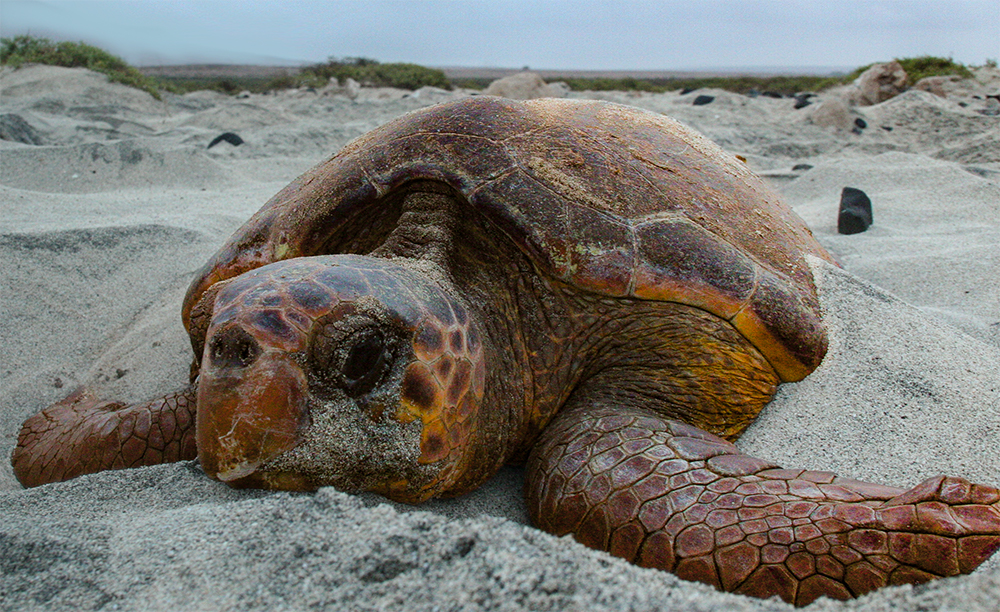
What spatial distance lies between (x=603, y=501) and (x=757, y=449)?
64 cm

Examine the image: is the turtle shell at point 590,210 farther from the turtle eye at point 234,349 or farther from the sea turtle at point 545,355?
the turtle eye at point 234,349

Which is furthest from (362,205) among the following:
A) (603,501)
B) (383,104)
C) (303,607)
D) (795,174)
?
(383,104)

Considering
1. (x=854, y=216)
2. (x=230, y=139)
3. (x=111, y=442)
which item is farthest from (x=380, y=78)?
(x=111, y=442)

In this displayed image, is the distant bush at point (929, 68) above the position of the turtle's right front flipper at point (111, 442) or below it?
above

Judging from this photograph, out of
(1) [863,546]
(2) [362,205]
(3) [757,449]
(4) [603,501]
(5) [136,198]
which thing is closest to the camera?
(1) [863,546]

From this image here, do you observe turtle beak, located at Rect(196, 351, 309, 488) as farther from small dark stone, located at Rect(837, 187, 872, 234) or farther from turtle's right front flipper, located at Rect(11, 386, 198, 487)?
small dark stone, located at Rect(837, 187, 872, 234)

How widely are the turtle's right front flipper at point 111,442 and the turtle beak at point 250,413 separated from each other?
0.67m

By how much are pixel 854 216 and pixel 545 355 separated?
318cm

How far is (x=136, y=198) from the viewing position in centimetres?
479

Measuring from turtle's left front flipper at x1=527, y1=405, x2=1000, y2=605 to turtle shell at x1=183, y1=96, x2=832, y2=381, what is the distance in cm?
44

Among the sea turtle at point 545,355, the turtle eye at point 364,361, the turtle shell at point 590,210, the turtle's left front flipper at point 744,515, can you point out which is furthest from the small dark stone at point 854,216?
the turtle eye at point 364,361

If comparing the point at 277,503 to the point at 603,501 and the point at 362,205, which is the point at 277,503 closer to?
the point at 603,501

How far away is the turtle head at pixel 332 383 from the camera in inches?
A: 48.2

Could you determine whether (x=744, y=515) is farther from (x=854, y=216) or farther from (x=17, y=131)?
(x=17, y=131)
